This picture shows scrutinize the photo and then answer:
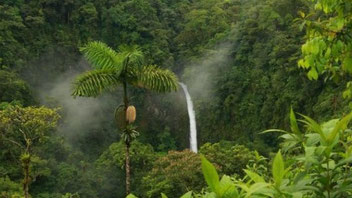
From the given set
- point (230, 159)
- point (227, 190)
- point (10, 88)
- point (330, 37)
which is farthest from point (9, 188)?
point (227, 190)

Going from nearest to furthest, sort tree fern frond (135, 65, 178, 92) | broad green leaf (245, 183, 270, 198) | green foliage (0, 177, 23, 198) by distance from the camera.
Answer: broad green leaf (245, 183, 270, 198) → tree fern frond (135, 65, 178, 92) → green foliage (0, 177, 23, 198)

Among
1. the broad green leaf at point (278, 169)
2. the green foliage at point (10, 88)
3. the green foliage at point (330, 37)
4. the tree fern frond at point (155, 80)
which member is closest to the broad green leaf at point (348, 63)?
the green foliage at point (330, 37)

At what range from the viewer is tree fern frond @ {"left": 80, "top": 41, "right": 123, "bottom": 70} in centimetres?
693

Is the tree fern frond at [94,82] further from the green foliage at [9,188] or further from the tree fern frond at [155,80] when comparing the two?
the green foliage at [9,188]

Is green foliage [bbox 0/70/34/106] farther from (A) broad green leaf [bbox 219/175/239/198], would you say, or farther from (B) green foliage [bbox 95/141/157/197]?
(A) broad green leaf [bbox 219/175/239/198]

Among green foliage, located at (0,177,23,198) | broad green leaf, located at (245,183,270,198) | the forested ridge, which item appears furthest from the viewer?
the forested ridge

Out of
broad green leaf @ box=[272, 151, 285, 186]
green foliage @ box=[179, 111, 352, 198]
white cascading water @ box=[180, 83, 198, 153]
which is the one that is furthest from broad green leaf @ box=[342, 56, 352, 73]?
white cascading water @ box=[180, 83, 198, 153]

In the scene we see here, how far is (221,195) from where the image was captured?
1.23 metres

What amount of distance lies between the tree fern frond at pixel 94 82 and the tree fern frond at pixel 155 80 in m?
0.41

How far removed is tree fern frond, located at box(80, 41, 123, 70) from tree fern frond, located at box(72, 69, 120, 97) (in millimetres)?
100

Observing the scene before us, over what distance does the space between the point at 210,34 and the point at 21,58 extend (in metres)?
13.7

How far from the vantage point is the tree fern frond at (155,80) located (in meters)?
7.21

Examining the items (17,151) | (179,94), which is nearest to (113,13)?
(179,94)

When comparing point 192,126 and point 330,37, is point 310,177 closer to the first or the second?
point 330,37
